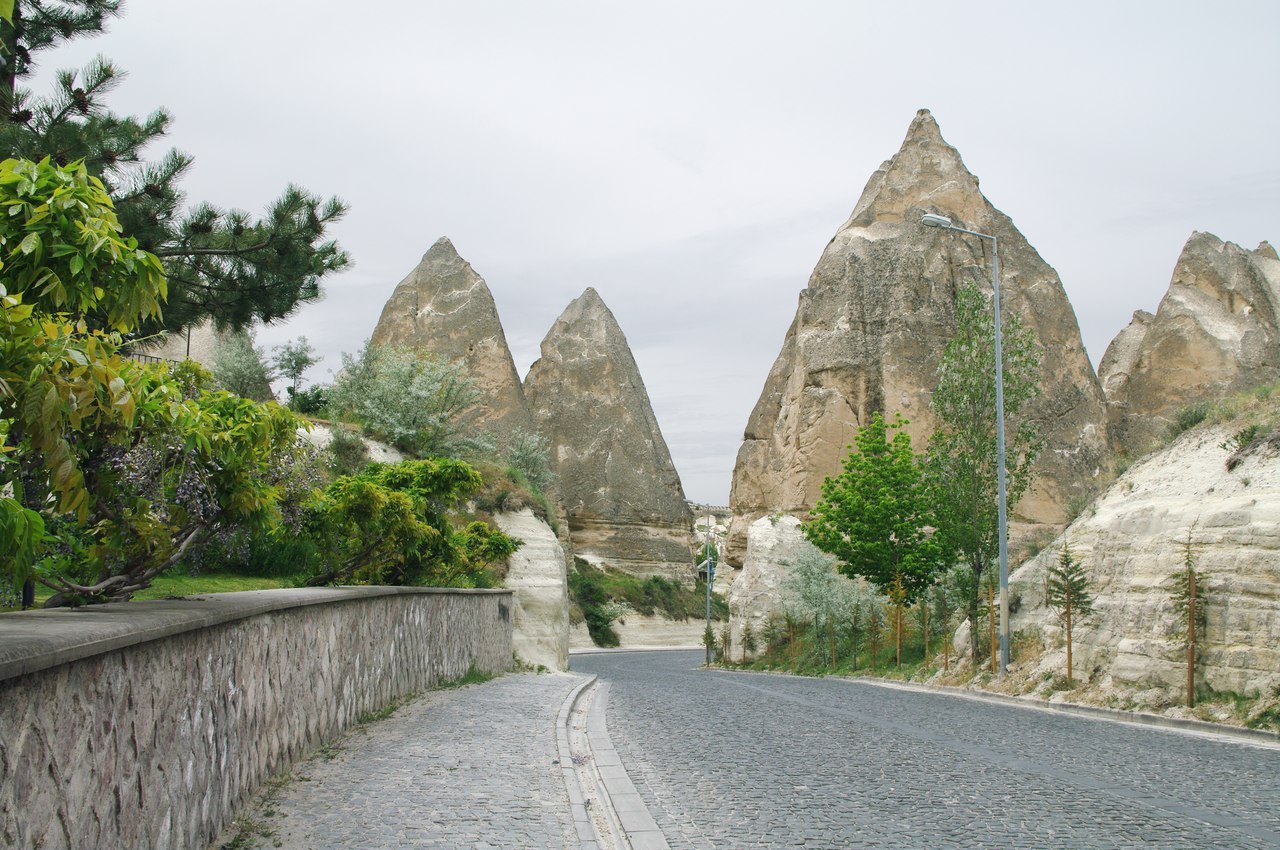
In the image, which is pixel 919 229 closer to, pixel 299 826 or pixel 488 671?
pixel 488 671

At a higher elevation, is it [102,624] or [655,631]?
[102,624]

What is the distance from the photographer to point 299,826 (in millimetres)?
6258

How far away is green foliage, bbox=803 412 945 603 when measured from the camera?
34.7 metres

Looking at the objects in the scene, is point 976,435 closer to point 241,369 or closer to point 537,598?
point 537,598

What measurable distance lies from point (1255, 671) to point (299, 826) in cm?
1183

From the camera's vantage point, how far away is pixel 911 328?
48562 mm

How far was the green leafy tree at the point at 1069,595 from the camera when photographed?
1758 cm

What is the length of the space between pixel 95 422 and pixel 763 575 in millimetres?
35687

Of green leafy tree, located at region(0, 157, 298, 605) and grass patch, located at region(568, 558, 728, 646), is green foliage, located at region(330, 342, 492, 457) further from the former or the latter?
green leafy tree, located at region(0, 157, 298, 605)

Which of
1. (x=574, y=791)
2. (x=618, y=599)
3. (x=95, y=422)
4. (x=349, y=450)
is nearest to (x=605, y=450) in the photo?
(x=618, y=599)

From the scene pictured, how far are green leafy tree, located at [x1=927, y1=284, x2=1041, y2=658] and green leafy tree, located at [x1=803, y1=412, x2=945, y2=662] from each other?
821cm

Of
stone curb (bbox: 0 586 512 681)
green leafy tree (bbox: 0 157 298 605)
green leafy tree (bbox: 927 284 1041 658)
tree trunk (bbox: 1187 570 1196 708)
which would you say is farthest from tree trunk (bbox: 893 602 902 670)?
stone curb (bbox: 0 586 512 681)

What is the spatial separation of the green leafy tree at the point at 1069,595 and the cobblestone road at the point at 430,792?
995 cm

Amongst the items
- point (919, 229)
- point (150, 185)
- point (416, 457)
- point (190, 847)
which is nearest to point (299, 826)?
point (190, 847)
